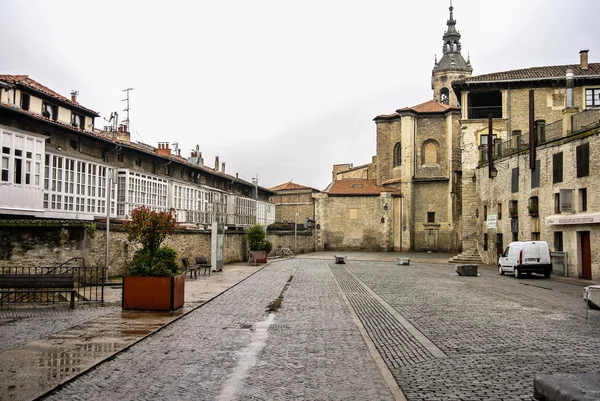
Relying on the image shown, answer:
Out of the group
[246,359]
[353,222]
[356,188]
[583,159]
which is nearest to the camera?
[246,359]

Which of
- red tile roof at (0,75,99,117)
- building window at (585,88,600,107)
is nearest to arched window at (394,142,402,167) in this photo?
building window at (585,88,600,107)

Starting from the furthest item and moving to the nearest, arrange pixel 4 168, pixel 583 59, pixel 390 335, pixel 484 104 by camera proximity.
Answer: pixel 484 104 < pixel 583 59 < pixel 4 168 < pixel 390 335

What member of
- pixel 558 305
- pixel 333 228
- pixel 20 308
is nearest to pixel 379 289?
pixel 558 305

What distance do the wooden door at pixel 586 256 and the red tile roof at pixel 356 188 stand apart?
107ft

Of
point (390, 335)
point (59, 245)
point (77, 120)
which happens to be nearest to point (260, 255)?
point (77, 120)

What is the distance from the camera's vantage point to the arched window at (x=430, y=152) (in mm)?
60188

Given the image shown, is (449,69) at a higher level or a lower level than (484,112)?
higher

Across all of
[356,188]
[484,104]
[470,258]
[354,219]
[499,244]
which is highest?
[484,104]

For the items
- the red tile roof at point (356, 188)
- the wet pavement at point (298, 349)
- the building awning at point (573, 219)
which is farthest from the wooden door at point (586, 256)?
the red tile roof at point (356, 188)

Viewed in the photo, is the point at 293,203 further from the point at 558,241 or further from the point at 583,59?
the point at 558,241

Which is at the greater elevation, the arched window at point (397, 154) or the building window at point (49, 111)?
the arched window at point (397, 154)

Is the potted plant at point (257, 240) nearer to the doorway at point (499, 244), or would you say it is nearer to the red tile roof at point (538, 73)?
the doorway at point (499, 244)

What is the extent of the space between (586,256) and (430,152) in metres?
35.0

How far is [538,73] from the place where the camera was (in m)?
44.2
